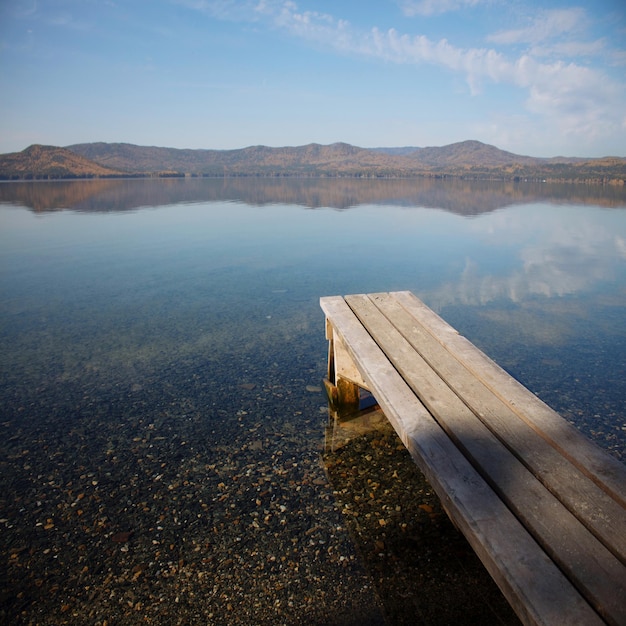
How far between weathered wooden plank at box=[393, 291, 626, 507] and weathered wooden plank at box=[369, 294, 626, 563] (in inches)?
1.2

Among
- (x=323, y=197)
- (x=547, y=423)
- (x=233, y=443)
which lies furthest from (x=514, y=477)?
(x=323, y=197)

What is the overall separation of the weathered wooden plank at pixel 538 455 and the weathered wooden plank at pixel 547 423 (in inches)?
1.2

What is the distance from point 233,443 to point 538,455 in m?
2.69

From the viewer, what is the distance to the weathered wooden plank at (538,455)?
185 cm

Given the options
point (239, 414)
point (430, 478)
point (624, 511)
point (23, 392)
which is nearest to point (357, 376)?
point (239, 414)

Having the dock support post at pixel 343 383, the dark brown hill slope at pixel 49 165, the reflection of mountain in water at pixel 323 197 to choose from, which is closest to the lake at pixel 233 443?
the dock support post at pixel 343 383

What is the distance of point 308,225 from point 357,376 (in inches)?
631

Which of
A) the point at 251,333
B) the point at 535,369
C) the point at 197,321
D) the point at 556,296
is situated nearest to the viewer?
the point at 535,369

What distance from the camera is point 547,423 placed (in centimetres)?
255

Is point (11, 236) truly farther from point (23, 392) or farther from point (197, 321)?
point (23, 392)

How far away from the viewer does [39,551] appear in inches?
118

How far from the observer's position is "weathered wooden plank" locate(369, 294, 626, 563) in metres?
1.85

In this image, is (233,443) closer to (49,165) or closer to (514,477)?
(514,477)

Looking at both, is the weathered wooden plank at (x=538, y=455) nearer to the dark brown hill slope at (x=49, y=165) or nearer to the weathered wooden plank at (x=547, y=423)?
the weathered wooden plank at (x=547, y=423)
